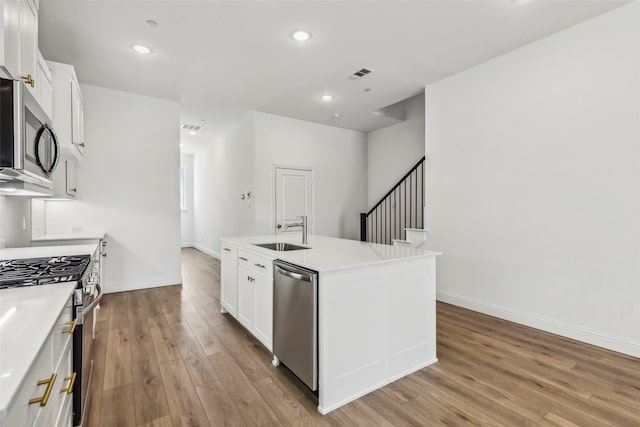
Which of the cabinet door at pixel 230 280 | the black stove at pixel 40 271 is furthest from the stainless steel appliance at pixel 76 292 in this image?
the cabinet door at pixel 230 280

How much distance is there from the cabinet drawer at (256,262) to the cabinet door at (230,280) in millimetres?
189

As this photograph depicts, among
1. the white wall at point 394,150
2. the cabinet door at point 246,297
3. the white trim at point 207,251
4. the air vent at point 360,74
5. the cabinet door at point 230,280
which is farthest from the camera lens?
the white trim at point 207,251

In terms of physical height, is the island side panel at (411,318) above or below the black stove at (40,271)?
below

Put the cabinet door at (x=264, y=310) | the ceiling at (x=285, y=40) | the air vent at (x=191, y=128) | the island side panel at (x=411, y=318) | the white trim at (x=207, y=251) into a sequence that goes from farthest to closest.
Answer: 1. the white trim at (x=207, y=251)
2. the air vent at (x=191, y=128)
3. the ceiling at (x=285, y=40)
4. the cabinet door at (x=264, y=310)
5. the island side panel at (x=411, y=318)

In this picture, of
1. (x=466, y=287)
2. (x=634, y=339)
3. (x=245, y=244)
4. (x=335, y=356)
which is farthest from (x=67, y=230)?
(x=634, y=339)

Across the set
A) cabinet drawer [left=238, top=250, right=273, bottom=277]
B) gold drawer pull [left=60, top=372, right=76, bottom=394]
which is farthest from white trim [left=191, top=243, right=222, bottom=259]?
gold drawer pull [left=60, top=372, right=76, bottom=394]

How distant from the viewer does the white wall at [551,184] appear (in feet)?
8.99

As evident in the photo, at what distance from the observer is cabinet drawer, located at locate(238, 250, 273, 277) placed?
2.55 m

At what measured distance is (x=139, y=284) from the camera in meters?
4.68

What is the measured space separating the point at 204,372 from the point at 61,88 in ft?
9.70

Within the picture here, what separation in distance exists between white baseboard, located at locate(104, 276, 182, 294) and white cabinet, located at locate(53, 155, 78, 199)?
152cm

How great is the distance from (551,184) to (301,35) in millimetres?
2918

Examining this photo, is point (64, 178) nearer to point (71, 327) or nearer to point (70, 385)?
point (71, 327)

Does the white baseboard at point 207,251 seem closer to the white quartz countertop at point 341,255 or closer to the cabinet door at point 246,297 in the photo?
the cabinet door at point 246,297
